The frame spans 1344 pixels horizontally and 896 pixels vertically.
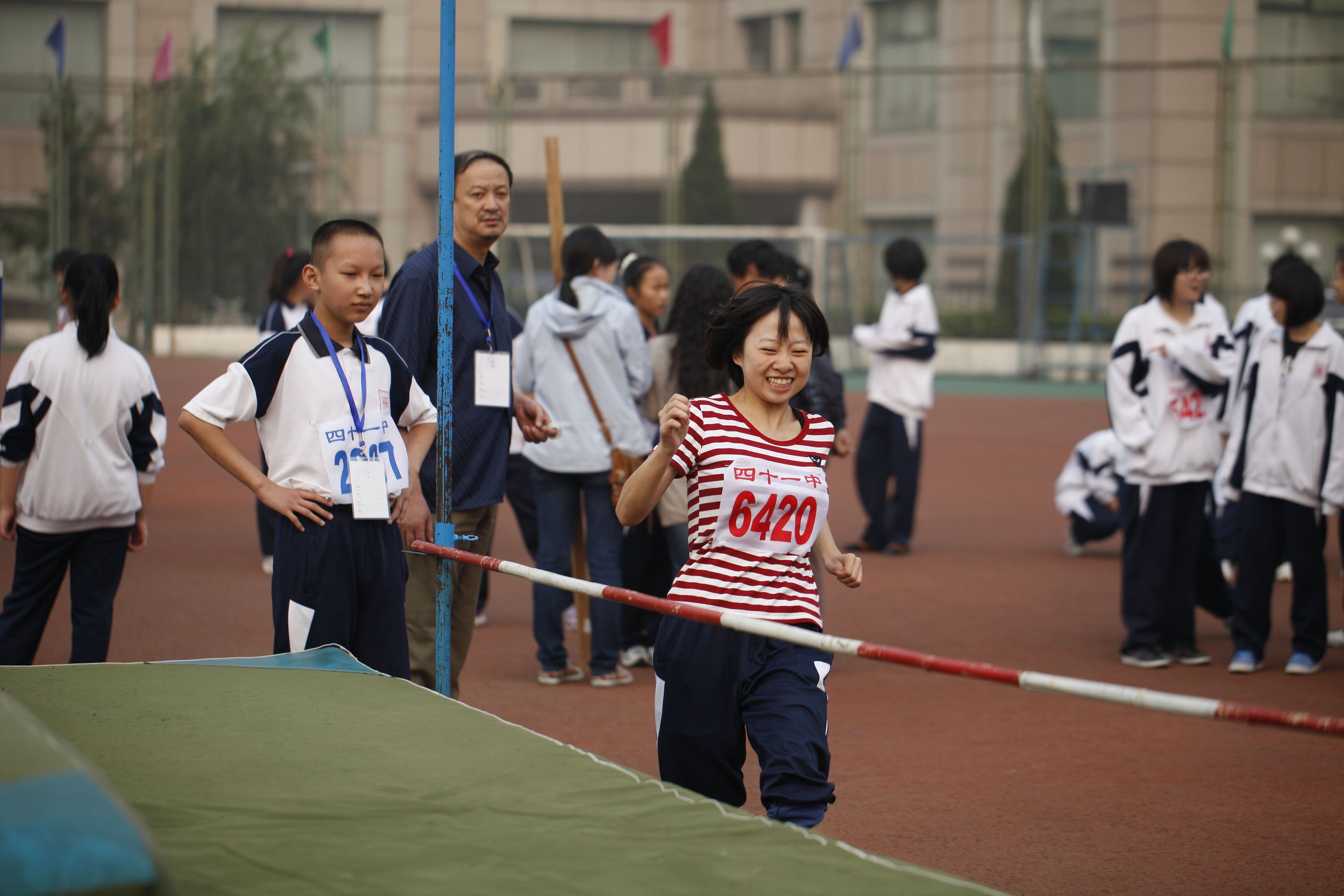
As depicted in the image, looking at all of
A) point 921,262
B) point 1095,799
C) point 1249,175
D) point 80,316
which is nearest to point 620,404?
point 80,316

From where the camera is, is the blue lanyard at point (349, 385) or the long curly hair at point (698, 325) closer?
the blue lanyard at point (349, 385)

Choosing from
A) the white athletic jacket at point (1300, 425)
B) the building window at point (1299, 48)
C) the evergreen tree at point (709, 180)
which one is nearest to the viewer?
the white athletic jacket at point (1300, 425)

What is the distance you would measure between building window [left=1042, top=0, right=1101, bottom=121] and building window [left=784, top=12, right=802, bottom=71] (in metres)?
7.15

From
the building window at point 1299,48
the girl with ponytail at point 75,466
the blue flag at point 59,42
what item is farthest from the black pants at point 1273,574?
the building window at point 1299,48

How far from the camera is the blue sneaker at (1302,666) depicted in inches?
279

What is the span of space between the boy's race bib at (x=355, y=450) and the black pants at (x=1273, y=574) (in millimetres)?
4399

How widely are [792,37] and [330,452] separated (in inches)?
1518

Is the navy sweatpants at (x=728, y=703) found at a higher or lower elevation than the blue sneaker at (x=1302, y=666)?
higher

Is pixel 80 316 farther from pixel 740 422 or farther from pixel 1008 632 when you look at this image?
pixel 1008 632

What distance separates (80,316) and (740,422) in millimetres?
3117

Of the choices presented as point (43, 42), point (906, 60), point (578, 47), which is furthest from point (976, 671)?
point (578, 47)

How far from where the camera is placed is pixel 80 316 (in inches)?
225

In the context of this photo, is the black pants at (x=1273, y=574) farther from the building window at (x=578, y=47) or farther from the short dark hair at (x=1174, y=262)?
the building window at (x=578, y=47)

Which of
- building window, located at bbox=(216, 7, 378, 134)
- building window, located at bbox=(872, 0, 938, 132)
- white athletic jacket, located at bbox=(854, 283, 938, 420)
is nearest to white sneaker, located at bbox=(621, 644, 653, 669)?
white athletic jacket, located at bbox=(854, 283, 938, 420)
